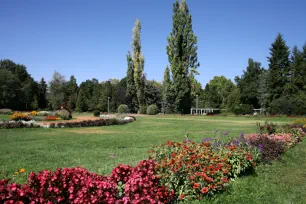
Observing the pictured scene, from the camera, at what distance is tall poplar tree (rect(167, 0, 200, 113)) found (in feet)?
120

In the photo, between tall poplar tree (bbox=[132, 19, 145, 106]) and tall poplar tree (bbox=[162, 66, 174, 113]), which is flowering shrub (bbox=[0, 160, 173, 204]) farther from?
tall poplar tree (bbox=[132, 19, 145, 106])

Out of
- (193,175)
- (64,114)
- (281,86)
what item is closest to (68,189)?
(193,175)

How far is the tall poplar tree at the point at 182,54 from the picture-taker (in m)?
36.5

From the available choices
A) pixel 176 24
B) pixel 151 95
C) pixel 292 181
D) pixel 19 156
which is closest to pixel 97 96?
Answer: pixel 151 95

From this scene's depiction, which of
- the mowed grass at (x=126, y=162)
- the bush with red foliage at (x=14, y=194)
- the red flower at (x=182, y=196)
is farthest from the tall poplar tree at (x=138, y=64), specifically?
the bush with red foliage at (x=14, y=194)

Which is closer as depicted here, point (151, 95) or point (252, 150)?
point (252, 150)

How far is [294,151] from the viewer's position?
8.62 metres

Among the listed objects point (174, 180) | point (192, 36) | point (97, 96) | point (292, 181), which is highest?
point (192, 36)

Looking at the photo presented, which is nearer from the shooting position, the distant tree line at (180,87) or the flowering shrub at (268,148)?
the flowering shrub at (268,148)

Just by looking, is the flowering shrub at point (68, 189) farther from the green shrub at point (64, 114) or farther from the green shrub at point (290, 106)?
the green shrub at point (290, 106)

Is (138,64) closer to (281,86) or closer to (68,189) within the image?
(281,86)

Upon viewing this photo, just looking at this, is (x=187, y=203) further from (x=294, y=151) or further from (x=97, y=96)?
(x=97, y=96)

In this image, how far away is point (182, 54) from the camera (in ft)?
124

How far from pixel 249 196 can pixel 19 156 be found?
18.8ft
